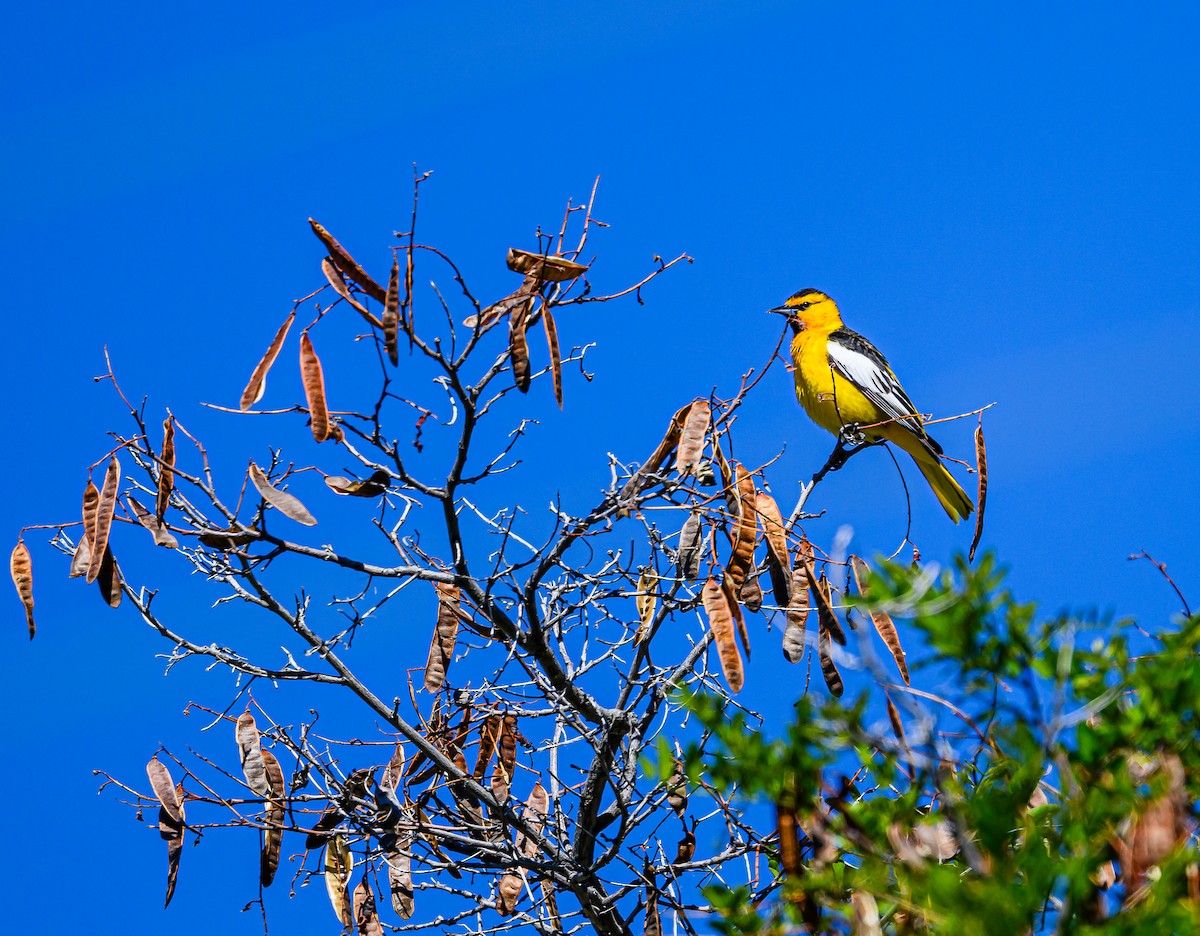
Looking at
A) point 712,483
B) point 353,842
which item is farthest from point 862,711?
point 353,842

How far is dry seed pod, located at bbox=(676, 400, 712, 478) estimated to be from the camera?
12.1 feet

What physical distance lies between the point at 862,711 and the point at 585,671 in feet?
7.83

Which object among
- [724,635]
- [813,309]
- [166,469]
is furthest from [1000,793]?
[813,309]

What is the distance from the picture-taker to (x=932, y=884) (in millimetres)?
1662

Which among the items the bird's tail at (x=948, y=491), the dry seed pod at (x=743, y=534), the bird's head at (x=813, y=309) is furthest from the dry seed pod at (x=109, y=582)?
the bird's head at (x=813, y=309)

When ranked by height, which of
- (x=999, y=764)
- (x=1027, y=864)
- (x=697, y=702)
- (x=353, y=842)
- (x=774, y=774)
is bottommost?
(x=1027, y=864)

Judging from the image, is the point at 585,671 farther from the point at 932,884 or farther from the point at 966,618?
the point at 932,884

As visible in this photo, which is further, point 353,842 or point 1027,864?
point 353,842

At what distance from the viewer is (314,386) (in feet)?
11.7

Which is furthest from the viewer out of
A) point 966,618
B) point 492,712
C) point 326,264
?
point 492,712

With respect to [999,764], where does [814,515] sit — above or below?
above

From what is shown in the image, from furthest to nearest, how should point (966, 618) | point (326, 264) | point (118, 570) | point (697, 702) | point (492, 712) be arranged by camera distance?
point (492, 712) → point (118, 570) → point (326, 264) → point (697, 702) → point (966, 618)

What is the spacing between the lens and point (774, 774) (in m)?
2.29

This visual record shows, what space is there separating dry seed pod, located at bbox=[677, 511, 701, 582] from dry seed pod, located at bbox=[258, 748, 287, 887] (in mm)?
1443
